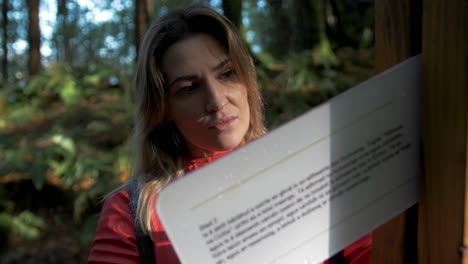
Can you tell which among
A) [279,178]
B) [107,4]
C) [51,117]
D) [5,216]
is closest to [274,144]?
[279,178]

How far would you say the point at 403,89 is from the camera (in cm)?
37

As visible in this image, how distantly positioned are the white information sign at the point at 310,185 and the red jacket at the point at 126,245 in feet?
0.79

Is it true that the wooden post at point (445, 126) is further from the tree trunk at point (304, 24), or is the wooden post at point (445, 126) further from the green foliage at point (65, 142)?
the green foliage at point (65, 142)

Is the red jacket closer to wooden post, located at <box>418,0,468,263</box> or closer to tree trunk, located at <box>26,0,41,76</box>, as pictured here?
wooden post, located at <box>418,0,468,263</box>

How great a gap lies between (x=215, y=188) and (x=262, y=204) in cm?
4

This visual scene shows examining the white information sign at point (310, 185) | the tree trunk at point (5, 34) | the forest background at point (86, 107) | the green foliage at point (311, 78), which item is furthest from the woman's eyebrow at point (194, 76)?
the tree trunk at point (5, 34)

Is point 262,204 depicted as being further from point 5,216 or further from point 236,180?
point 5,216

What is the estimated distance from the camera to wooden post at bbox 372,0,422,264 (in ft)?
1.24

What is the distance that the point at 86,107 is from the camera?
4.79 meters

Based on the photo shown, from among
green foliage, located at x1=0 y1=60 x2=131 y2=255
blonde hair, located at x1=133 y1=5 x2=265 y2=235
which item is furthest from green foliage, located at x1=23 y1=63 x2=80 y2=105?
blonde hair, located at x1=133 y1=5 x2=265 y2=235

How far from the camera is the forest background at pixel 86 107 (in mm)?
3277

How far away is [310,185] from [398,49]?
0.15m

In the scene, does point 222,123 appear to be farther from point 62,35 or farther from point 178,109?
point 62,35

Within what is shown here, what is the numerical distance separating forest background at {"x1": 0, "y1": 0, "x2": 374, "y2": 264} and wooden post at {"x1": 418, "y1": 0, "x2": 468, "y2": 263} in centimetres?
226
